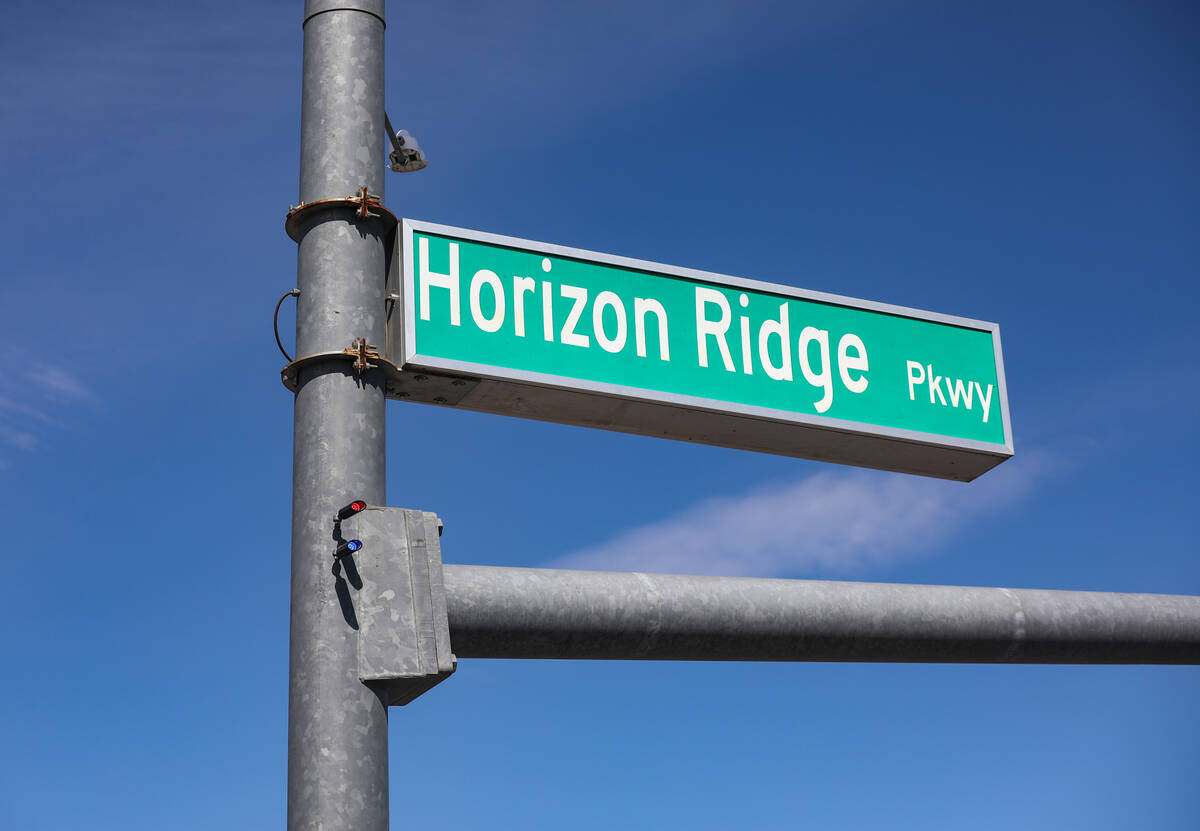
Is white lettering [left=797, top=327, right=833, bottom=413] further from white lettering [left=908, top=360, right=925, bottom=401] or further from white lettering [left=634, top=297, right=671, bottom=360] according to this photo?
white lettering [left=634, top=297, right=671, bottom=360]

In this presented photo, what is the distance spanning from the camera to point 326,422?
12.7ft

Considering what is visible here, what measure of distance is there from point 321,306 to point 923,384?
2279mm

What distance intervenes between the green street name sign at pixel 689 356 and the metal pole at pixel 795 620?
0.73 m

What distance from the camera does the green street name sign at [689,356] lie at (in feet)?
13.8

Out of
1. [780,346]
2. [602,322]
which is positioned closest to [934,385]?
[780,346]

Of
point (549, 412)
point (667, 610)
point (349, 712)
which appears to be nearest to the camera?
point (349, 712)

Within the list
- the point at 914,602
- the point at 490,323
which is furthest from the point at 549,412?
the point at 914,602

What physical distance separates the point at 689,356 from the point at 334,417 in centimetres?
130

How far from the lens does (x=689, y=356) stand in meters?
4.60

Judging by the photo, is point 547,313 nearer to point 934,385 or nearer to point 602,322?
point 602,322

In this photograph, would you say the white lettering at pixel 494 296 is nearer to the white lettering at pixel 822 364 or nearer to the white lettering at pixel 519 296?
the white lettering at pixel 519 296

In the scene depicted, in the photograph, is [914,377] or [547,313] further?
[914,377]

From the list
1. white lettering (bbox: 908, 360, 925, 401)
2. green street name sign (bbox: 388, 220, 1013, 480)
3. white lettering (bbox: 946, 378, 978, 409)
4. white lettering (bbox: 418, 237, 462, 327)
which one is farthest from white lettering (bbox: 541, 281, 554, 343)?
white lettering (bbox: 946, 378, 978, 409)

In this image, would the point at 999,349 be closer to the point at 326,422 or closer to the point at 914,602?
the point at 914,602
